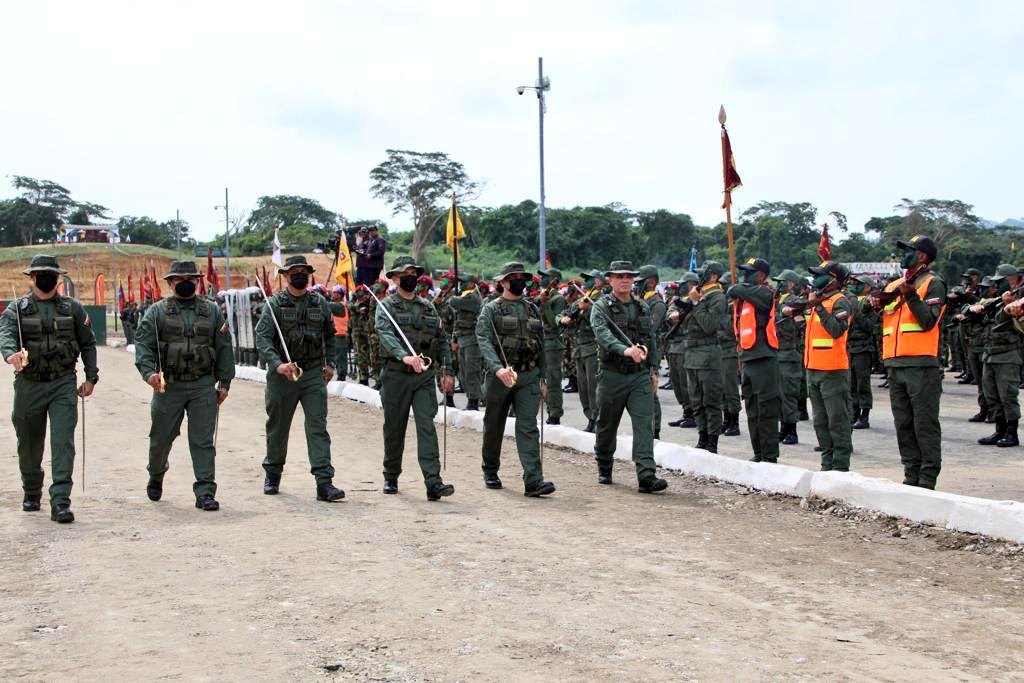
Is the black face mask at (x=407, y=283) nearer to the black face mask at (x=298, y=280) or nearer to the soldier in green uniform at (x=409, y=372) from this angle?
the soldier in green uniform at (x=409, y=372)

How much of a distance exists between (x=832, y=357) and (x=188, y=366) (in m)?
5.26

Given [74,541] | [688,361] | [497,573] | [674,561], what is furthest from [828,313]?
[74,541]

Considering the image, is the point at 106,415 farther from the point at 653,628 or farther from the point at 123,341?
the point at 123,341

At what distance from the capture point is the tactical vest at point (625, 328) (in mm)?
10133

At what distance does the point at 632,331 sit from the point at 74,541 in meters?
4.72

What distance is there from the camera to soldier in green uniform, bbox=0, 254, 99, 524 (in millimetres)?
8805

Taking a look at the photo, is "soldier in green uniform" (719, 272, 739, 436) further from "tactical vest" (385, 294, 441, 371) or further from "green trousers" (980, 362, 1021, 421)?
"tactical vest" (385, 294, 441, 371)

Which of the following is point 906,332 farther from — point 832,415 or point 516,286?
point 516,286

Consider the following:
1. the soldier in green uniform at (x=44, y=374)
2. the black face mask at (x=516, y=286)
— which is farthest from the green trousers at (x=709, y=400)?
the soldier in green uniform at (x=44, y=374)

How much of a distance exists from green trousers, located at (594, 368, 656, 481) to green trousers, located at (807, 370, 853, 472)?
1.44m

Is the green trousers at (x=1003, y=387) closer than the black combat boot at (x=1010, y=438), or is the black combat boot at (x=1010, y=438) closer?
the black combat boot at (x=1010, y=438)

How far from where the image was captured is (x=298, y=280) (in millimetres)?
9914

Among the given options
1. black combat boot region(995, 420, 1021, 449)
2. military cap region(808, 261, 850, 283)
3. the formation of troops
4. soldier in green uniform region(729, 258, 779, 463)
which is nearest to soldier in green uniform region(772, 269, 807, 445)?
the formation of troops

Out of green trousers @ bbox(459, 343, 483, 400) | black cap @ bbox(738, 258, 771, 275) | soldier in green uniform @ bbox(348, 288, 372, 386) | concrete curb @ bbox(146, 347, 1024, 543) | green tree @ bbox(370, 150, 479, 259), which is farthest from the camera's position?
green tree @ bbox(370, 150, 479, 259)
